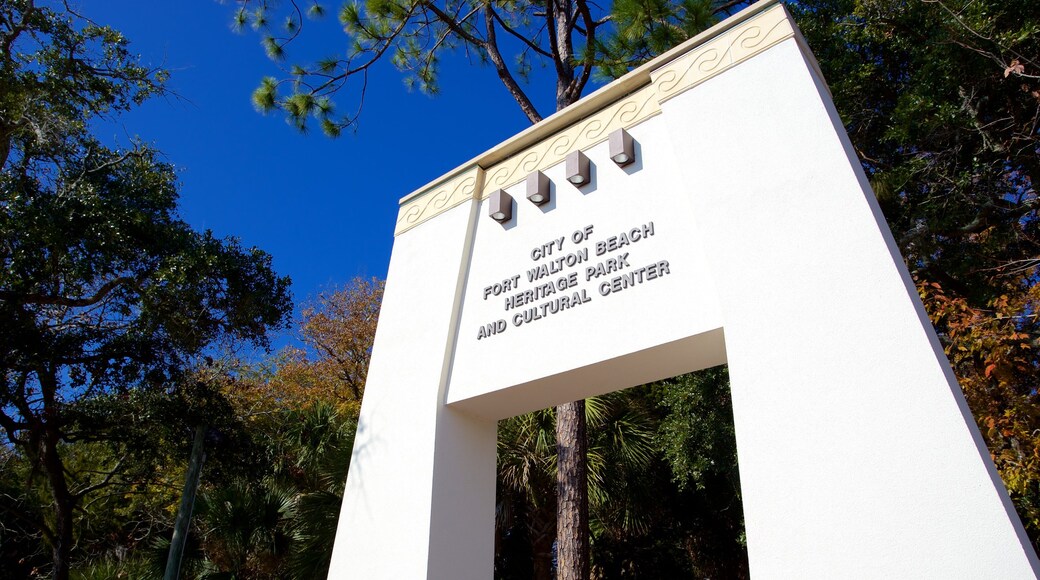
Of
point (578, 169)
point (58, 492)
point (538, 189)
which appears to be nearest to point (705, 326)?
point (578, 169)

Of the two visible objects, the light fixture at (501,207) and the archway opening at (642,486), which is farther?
the archway opening at (642,486)

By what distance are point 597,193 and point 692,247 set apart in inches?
38.9

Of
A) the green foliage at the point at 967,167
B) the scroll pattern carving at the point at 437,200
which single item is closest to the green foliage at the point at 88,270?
the scroll pattern carving at the point at 437,200

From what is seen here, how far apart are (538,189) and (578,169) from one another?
1.18 feet

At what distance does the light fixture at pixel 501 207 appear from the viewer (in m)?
5.48

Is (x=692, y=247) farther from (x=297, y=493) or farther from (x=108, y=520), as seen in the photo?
(x=108, y=520)

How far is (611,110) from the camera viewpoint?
211 inches

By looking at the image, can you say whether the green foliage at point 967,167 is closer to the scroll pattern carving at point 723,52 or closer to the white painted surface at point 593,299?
the scroll pattern carving at point 723,52

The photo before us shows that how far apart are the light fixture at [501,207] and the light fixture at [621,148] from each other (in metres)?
0.96

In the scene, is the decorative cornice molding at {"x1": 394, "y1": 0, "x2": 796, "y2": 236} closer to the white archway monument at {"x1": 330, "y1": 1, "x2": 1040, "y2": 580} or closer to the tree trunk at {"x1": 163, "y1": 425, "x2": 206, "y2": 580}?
the white archway monument at {"x1": 330, "y1": 1, "x2": 1040, "y2": 580}

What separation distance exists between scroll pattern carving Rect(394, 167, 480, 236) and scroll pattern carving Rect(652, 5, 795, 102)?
5.85 ft

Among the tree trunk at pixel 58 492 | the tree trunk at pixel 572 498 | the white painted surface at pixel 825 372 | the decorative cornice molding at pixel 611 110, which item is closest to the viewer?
the white painted surface at pixel 825 372

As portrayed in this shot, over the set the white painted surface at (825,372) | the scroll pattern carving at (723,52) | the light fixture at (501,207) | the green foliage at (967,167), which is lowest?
the white painted surface at (825,372)

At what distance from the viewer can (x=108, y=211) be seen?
8680 mm
